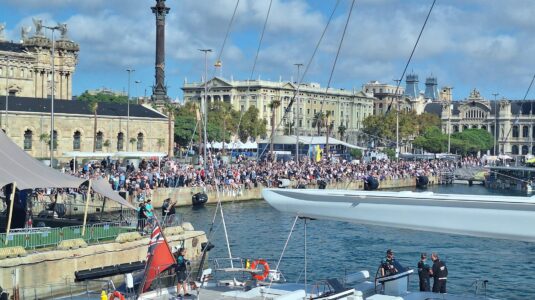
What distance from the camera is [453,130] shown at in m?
189

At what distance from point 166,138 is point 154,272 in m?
76.9

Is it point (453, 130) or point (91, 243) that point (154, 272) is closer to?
point (91, 243)

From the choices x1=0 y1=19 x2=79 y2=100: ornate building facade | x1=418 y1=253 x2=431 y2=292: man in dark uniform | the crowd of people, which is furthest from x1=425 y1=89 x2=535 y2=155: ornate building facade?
A: x1=418 y1=253 x2=431 y2=292: man in dark uniform

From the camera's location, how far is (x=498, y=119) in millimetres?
177125

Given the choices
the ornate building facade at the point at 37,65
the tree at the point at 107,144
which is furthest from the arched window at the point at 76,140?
the ornate building facade at the point at 37,65

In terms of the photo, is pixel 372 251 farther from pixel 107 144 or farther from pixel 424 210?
pixel 107 144

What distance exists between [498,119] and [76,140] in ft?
387

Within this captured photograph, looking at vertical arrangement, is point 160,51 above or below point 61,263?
above

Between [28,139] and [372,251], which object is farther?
[28,139]

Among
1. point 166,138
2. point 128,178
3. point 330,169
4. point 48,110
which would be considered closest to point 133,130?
point 166,138

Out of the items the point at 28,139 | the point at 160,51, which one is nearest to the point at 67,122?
the point at 28,139

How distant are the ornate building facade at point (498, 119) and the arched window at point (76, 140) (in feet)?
340

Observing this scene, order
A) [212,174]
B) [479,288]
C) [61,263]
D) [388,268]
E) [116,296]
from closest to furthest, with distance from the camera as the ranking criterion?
[116,296]
[388,268]
[61,263]
[479,288]
[212,174]

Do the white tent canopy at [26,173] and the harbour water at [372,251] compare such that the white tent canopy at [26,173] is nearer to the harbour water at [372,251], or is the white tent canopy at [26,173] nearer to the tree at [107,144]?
the harbour water at [372,251]
